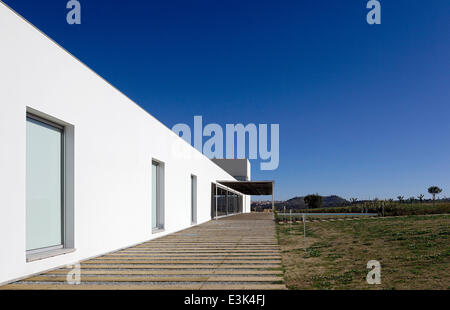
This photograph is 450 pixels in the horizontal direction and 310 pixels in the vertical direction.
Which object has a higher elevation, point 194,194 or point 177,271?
point 194,194

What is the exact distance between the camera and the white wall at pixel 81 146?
14.0 feet

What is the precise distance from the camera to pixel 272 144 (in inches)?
567

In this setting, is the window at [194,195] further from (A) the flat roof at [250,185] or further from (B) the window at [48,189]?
(B) the window at [48,189]

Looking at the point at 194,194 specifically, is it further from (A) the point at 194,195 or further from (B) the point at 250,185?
(B) the point at 250,185

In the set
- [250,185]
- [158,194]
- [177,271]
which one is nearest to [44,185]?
[177,271]

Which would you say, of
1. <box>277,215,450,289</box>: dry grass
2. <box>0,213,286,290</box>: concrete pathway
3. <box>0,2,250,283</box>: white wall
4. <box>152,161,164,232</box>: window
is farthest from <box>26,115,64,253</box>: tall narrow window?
<box>152,161,164,232</box>: window

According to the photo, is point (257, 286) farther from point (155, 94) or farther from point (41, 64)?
point (155, 94)

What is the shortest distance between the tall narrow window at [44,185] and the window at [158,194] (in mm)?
4706

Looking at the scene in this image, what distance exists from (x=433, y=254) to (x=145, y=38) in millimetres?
9566

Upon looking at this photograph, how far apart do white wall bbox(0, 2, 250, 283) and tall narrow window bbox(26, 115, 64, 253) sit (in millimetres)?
231

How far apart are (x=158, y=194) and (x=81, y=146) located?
4.80m

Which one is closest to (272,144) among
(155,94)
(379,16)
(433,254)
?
(155,94)

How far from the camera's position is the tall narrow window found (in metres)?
4.85

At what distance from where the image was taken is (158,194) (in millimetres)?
10641
